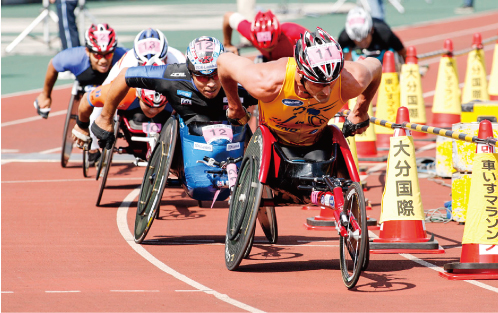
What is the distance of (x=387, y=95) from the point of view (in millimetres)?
15078

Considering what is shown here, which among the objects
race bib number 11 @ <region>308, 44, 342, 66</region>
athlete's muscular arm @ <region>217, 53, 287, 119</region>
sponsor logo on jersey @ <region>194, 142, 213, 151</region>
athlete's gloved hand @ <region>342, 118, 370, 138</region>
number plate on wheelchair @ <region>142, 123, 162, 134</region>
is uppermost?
race bib number 11 @ <region>308, 44, 342, 66</region>

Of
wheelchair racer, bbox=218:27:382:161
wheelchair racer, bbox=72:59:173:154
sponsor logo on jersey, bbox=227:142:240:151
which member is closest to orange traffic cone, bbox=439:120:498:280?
wheelchair racer, bbox=218:27:382:161

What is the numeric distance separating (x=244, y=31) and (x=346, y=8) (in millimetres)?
27262

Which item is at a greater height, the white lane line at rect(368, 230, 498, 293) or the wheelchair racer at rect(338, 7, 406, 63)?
the wheelchair racer at rect(338, 7, 406, 63)

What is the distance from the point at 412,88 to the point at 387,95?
108 cm

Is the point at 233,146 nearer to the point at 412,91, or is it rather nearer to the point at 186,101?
the point at 186,101

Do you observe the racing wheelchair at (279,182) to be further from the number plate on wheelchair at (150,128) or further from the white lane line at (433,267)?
the number plate on wheelchair at (150,128)

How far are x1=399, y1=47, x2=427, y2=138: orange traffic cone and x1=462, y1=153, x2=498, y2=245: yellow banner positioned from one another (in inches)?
328

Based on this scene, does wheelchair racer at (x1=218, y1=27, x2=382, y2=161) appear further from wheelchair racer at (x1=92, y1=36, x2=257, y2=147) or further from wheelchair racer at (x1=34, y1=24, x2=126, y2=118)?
wheelchair racer at (x1=34, y1=24, x2=126, y2=118)

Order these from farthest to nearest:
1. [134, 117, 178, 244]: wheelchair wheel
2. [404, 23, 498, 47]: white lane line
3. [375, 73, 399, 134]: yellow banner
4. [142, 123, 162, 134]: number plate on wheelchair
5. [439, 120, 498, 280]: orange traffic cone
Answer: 1. [404, 23, 498, 47]: white lane line
2. [375, 73, 399, 134]: yellow banner
3. [142, 123, 162, 134]: number plate on wheelchair
4. [134, 117, 178, 244]: wheelchair wheel
5. [439, 120, 498, 280]: orange traffic cone

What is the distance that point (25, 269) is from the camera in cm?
805

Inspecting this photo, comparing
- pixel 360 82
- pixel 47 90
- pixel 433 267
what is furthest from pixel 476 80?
pixel 360 82

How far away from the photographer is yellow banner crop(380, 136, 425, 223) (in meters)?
8.73

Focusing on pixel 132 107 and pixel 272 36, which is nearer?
pixel 132 107
